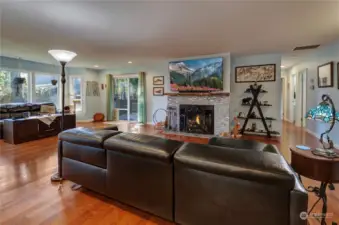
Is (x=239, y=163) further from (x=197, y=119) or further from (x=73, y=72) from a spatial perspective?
(x=73, y=72)

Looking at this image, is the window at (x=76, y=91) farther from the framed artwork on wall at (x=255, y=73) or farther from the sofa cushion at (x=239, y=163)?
the sofa cushion at (x=239, y=163)

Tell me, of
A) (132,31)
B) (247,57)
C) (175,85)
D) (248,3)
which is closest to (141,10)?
(132,31)

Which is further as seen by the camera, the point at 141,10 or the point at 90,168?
the point at 141,10

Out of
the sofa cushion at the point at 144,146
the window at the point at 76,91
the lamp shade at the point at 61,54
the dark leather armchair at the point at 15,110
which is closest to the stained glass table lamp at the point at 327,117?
the sofa cushion at the point at 144,146

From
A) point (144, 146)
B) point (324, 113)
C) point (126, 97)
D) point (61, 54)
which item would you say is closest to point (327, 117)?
point (324, 113)

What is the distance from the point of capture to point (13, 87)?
20.8ft

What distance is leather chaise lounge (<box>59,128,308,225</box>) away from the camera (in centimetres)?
122

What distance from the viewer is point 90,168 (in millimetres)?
2133

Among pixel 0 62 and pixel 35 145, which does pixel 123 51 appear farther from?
pixel 0 62

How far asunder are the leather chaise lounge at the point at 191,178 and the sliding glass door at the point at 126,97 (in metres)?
6.00

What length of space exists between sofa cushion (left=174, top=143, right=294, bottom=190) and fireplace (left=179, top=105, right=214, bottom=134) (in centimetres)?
416

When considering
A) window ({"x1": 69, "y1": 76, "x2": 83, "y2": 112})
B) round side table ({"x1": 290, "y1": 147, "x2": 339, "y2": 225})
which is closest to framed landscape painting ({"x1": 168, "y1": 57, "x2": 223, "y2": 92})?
round side table ({"x1": 290, "y1": 147, "x2": 339, "y2": 225})

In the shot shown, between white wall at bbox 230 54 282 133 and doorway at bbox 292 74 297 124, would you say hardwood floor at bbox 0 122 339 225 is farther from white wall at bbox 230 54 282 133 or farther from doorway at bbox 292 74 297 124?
doorway at bbox 292 74 297 124

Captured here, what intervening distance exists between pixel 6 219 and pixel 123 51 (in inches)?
168
